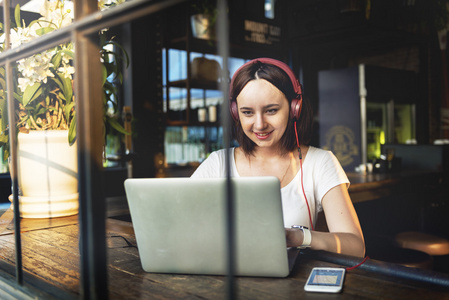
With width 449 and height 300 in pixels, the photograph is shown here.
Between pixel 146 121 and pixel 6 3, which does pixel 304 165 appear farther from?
pixel 146 121

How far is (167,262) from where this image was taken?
975mm

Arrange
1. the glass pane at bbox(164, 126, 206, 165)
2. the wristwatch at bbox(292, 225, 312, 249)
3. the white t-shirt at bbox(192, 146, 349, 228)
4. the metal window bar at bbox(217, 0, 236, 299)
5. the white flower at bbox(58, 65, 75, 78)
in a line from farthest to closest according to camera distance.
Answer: the glass pane at bbox(164, 126, 206, 165) < the white flower at bbox(58, 65, 75, 78) < the white t-shirt at bbox(192, 146, 349, 228) < the wristwatch at bbox(292, 225, 312, 249) < the metal window bar at bbox(217, 0, 236, 299)

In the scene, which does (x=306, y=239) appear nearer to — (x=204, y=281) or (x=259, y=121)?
(x=204, y=281)

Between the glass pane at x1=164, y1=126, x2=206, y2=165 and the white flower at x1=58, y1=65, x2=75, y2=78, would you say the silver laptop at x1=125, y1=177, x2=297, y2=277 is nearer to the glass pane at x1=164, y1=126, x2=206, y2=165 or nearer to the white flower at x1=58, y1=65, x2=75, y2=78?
the white flower at x1=58, y1=65, x2=75, y2=78

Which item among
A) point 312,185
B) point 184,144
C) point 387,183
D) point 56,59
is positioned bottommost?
point 387,183

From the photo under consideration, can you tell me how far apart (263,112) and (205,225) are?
2.98 feet

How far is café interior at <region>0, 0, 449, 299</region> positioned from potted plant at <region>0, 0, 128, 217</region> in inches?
0.4

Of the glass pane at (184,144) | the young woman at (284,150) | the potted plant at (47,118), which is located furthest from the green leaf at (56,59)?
the glass pane at (184,144)

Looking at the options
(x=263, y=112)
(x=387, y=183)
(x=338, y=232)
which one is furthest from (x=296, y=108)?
(x=387, y=183)

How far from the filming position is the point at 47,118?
1.81 m

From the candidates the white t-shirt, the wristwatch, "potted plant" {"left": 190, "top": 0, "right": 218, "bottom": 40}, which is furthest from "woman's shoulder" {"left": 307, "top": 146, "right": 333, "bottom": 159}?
"potted plant" {"left": 190, "top": 0, "right": 218, "bottom": 40}

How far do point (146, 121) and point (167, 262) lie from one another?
3927 mm

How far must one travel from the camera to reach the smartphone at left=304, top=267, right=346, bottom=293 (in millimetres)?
856

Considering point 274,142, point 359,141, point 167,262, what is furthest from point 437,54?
point 167,262
